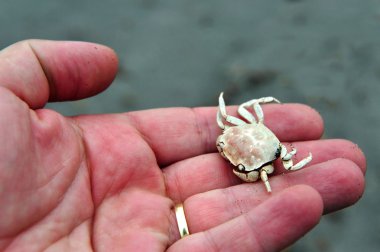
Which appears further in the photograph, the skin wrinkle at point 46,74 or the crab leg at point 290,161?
the crab leg at point 290,161

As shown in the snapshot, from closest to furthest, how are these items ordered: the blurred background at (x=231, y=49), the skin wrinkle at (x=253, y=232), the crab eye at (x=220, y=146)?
the skin wrinkle at (x=253, y=232)
the crab eye at (x=220, y=146)
the blurred background at (x=231, y=49)

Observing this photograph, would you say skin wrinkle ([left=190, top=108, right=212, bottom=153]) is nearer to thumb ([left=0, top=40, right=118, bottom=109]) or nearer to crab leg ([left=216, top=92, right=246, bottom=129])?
crab leg ([left=216, top=92, right=246, bottom=129])

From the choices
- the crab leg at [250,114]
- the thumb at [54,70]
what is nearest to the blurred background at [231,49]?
the crab leg at [250,114]

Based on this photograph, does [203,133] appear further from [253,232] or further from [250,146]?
[253,232]

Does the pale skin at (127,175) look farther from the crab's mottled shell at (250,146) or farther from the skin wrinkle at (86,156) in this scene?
the crab's mottled shell at (250,146)

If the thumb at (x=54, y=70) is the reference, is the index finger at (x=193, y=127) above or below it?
below

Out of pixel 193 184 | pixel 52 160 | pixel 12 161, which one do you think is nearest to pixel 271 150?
pixel 193 184

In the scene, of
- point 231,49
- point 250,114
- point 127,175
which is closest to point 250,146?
point 250,114
